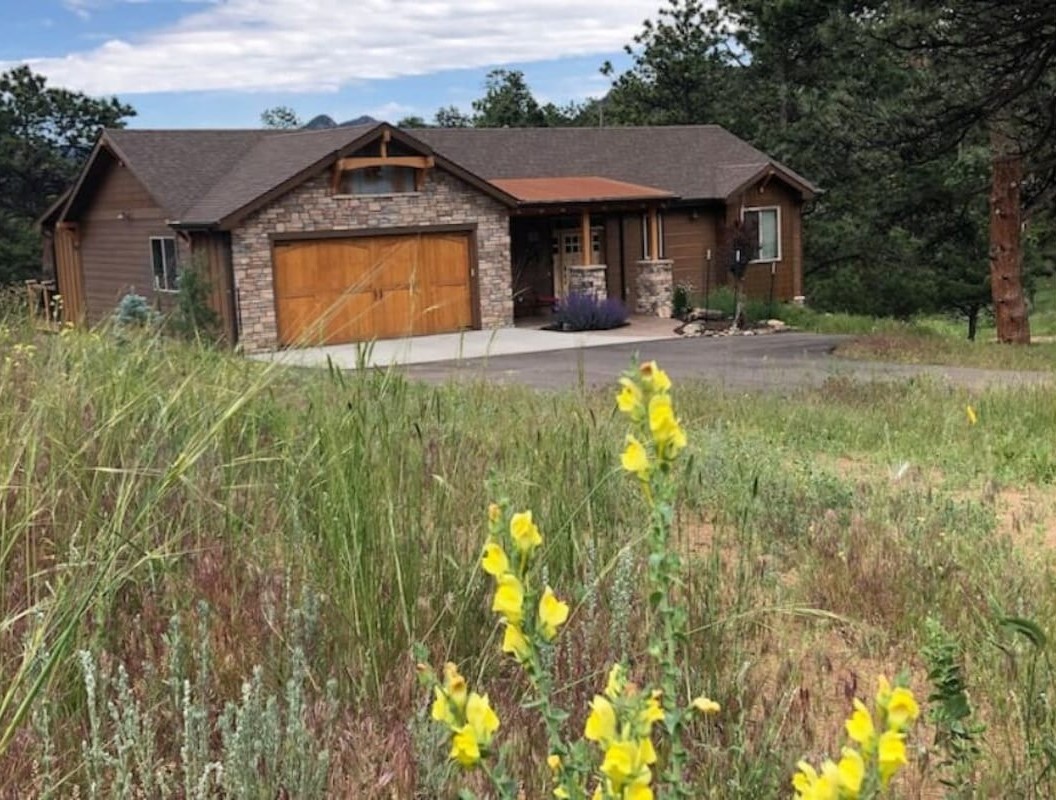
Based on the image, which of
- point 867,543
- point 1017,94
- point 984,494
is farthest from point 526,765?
point 1017,94

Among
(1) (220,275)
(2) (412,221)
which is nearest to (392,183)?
(2) (412,221)

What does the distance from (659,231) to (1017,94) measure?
45.2 feet

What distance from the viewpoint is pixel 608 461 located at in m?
4.55

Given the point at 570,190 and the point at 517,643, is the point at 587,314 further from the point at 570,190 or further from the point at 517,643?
the point at 517,643

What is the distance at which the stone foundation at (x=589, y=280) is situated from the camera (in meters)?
29.0

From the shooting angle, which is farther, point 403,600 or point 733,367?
point 733,367

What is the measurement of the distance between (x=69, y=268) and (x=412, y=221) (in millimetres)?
11381

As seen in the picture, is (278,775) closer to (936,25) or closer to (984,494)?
(984,494)

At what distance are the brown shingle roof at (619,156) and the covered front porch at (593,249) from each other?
1.14m

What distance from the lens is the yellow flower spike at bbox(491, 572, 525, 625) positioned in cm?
181

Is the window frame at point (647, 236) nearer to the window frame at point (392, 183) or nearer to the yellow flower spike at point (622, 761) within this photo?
the window frame at point (392, 183)

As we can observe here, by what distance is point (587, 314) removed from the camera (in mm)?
26953

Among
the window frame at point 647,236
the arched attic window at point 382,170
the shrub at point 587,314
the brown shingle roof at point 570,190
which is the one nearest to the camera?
the arched attic window at point 382,170

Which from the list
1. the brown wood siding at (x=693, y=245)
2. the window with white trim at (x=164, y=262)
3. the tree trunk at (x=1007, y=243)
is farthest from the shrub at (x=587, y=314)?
the window with white trim at (x=164, y=262)
